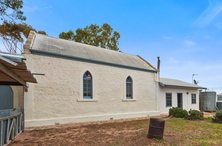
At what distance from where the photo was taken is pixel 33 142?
20.6 ft

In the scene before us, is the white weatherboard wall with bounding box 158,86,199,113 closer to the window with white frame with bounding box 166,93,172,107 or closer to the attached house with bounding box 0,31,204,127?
the window with white frame with bounding box 166,93,172,107

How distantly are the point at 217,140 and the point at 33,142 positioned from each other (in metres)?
7.71

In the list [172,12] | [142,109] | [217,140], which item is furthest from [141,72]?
[217,140]

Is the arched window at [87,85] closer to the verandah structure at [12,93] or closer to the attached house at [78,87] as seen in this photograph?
the attached house at [78,87]

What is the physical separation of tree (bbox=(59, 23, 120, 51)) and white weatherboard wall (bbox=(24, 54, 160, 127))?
45.3 feet

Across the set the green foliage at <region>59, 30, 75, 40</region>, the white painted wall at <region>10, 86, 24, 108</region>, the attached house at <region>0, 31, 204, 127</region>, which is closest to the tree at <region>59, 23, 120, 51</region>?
the green foliage at <region>59, 30, 75, 40</region>

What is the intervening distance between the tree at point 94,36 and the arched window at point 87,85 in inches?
592

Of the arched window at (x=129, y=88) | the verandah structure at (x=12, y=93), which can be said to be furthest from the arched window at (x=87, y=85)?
the verandah structure at (x=12, y=93)

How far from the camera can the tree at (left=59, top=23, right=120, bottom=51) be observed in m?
25.8

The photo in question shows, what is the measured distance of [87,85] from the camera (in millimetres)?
11359

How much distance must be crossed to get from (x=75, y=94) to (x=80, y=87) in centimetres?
59

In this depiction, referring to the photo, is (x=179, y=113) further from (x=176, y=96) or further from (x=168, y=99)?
(x=176, y=96)

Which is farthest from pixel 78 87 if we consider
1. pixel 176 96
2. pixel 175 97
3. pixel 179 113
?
pixel 176 96

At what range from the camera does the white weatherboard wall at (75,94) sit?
9.20 metres
